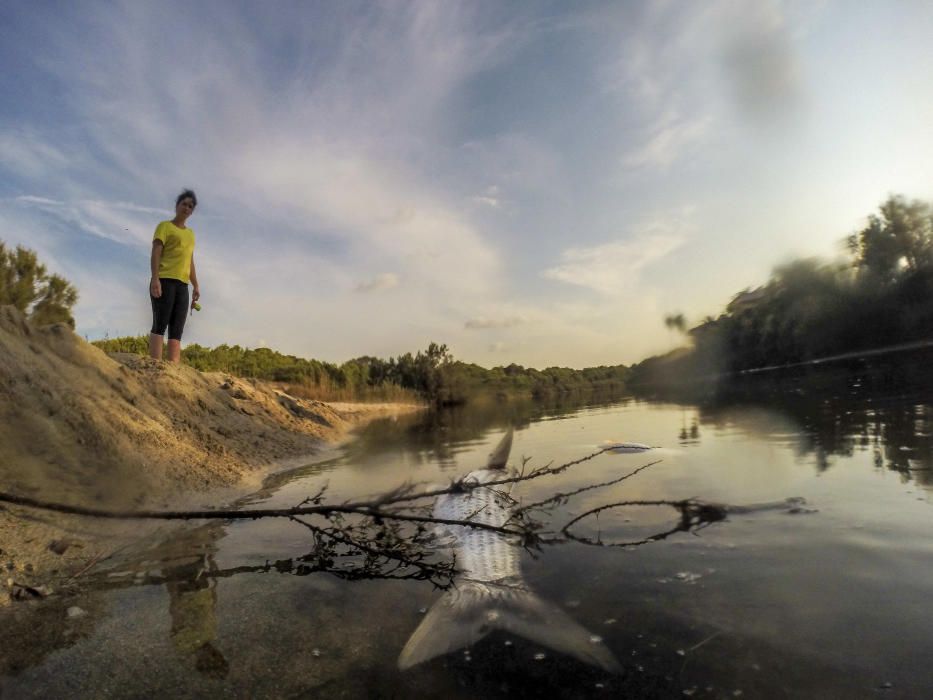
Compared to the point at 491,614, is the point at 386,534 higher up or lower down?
higher up

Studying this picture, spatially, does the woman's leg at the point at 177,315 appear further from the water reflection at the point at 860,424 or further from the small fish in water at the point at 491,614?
the water reflection at the point at 860,424

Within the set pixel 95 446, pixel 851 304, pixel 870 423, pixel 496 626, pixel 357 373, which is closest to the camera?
pixel 496 626

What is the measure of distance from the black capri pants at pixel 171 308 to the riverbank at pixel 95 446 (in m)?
0.49

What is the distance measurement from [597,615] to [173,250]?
6.34m

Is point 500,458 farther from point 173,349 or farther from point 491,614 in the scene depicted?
point 173,349

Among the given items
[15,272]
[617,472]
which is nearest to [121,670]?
[617,472]

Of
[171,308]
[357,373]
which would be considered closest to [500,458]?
[171,308]

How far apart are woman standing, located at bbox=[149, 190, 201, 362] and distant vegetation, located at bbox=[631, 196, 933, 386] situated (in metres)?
23.1

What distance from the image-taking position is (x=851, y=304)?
3189 cm

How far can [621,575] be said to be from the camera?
7.61ft

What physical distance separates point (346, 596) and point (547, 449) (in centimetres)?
513

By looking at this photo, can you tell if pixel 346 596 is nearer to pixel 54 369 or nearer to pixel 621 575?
pixel 621 575

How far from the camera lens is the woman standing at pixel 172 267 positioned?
611 cm

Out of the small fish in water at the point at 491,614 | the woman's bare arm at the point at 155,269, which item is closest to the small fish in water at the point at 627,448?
the small fish in water at the point at 491,614
